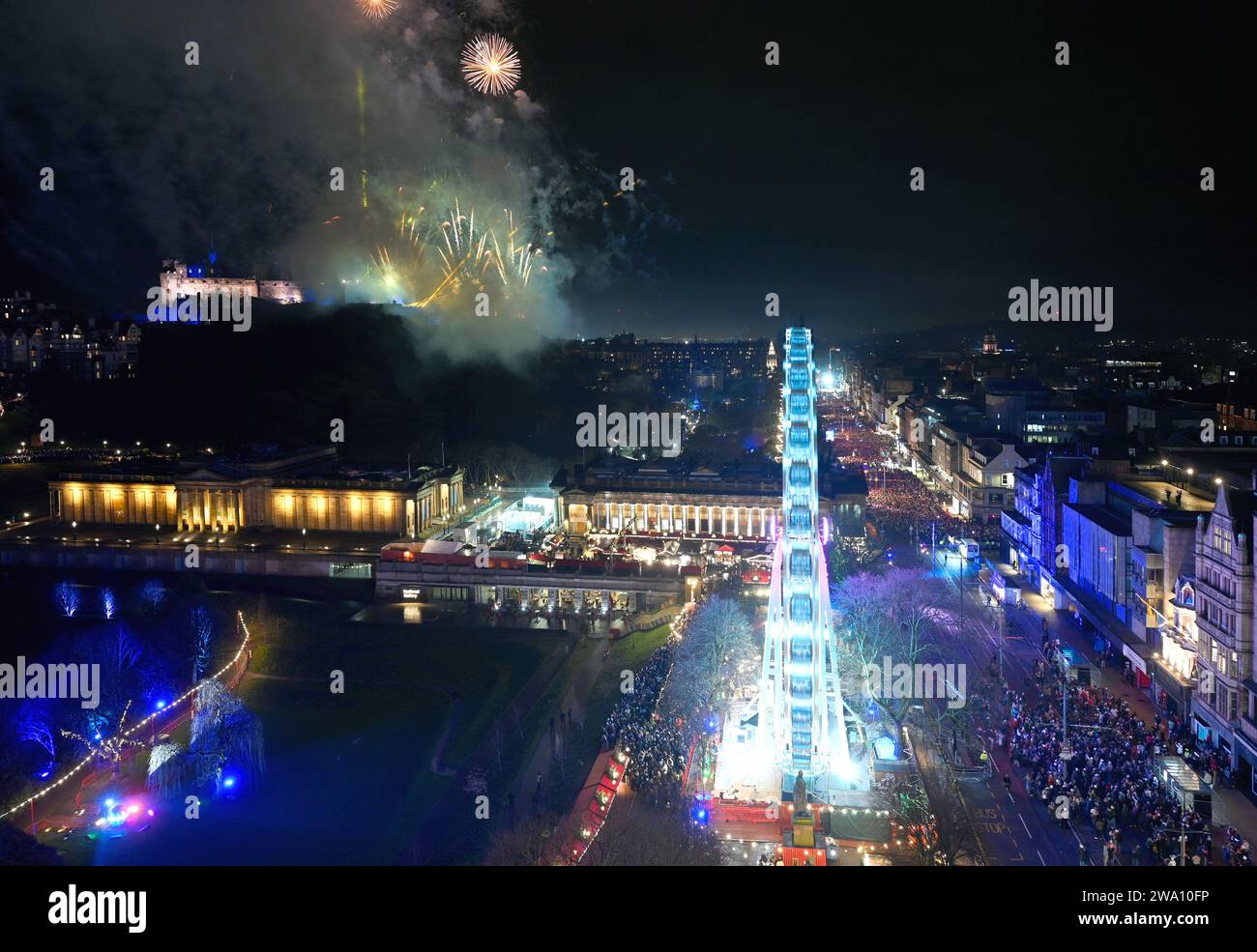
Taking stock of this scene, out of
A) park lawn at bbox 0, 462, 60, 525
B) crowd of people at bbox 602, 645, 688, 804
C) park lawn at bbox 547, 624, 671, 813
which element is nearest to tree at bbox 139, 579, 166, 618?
park lawn at bbox 0, 462, 60, 525

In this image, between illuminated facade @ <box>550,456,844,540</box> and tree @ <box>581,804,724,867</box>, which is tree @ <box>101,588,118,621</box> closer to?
illuminated facade @ <box>550,456,844,540</box>

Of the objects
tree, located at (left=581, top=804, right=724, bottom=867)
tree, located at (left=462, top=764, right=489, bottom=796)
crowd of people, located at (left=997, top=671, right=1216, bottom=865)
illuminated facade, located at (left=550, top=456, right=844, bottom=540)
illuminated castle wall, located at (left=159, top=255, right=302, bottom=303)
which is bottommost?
tree, located at (left=462, top=764, right=489, bottom=796)

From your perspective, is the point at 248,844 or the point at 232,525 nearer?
the point at 248,844

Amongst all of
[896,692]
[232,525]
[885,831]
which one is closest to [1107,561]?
[896,692]

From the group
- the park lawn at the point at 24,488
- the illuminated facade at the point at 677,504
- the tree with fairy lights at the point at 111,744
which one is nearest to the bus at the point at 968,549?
the illuminated facade at the point at 677,504

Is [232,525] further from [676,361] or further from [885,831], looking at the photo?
[676,361]
